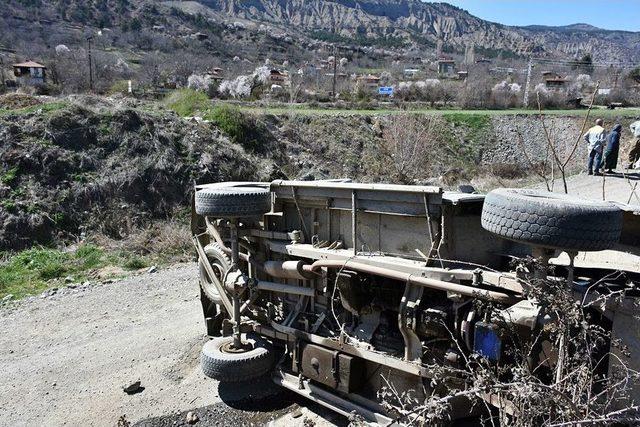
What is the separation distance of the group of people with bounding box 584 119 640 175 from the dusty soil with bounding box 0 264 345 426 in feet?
39.2

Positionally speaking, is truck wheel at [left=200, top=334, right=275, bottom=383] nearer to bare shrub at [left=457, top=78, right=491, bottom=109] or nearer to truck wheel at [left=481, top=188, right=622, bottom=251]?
truck wheel at [left=481, top=188, right=622, bottom=251]

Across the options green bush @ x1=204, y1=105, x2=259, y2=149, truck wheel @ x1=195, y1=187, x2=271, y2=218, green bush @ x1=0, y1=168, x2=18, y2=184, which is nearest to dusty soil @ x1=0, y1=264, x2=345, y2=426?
truck wheel @ x1=195, y1=187, x2=271, y2=218

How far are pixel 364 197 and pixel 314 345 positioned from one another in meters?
1.68

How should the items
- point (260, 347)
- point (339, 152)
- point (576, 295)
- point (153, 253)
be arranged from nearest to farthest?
point (576, 295) < point (260, 347) < point (153, 253) < point (339, 152)

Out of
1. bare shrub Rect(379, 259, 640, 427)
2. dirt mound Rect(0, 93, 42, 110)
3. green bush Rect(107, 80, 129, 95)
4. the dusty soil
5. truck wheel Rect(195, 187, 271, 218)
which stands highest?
green bush Rect(107, 80, 129, 95)

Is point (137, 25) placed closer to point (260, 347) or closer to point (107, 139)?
point (107, 139)

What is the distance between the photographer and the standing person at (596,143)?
15218 mm

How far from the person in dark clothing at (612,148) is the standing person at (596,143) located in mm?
203

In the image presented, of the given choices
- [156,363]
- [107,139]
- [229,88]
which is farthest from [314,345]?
[229,88]

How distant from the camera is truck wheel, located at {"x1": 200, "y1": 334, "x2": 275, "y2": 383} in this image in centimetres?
596

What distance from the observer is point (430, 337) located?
16.0ft

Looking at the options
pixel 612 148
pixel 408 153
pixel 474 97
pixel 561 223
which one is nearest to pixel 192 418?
pixel 561 223

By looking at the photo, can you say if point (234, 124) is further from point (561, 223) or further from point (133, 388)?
point (561, 223)

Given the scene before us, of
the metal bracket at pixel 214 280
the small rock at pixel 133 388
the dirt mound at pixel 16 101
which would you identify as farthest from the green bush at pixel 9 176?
the small rock at pixel 133 388
